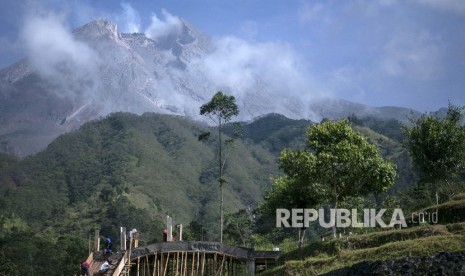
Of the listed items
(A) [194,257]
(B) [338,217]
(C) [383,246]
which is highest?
(B) [338,217]

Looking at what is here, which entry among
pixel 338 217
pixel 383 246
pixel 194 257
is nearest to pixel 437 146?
pixel 338 217

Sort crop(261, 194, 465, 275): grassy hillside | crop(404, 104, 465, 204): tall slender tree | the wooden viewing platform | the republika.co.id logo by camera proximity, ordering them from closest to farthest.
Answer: crop(261, 194, 465, 275): grassy hillside
the wooden viewing platform
the republika.co.id logo
crop(404, 104, 465, 204): tall slender tree

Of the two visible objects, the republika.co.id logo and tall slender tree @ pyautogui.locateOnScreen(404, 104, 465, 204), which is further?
tall slender tree @ pyautogui.locateOnScreen(404, 104, 465, 204)

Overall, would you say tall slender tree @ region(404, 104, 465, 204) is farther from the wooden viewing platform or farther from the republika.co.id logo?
the wooden viewing platform

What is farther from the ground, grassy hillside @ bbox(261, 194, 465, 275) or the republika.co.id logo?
the republika.co.id logo

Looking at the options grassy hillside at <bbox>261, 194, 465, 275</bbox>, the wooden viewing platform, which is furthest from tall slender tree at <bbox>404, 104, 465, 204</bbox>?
the wooden viewing platform

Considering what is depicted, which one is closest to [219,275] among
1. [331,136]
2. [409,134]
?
[331,136]

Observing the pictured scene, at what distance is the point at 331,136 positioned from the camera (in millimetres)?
42094

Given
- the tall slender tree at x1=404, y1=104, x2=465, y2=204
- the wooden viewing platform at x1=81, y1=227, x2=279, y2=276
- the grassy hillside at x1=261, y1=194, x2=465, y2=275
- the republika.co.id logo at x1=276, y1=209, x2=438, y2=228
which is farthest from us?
the tall slender tree at x1=404, y1=104, x2=465, y2=204

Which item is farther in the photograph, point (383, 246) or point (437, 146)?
point (437, 146)

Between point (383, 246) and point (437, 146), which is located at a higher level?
point (437, 146)

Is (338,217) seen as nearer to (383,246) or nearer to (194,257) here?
(194,257)

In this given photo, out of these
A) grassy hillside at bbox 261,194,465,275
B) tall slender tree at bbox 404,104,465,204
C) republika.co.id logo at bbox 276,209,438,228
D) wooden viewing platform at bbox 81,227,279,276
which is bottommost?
wooden viewing platform at bbox 81,227,279,276

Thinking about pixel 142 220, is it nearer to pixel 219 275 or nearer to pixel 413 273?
pixel 219 275
